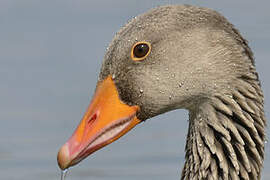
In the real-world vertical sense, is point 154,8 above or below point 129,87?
above

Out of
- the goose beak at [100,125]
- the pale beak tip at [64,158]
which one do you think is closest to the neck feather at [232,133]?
the goose beak at [100,125]

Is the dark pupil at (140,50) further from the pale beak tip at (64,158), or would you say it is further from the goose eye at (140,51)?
the pale beak tip at (64,158)

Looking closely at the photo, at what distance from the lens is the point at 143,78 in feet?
22.0

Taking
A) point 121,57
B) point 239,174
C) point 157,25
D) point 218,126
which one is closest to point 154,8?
point 157,25

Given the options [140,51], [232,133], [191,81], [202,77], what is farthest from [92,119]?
[232,133]

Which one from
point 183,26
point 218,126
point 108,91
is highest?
point 183,26

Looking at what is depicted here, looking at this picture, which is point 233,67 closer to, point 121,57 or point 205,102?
point 205,102

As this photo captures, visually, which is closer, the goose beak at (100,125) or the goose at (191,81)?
the goose beak at (100,125)

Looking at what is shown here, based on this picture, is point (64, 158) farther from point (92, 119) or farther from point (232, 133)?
point (232, 133)

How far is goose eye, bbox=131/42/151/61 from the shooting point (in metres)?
6.55

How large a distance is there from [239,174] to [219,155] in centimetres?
36

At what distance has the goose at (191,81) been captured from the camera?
659 centimetres

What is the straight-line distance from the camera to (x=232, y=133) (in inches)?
263

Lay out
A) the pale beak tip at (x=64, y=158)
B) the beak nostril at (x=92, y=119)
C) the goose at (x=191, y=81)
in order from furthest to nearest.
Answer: the goose at (x=191, y=81) < the beak nostril at (x=92, y=119) < the pale beak tip at (x=64, y=158)
